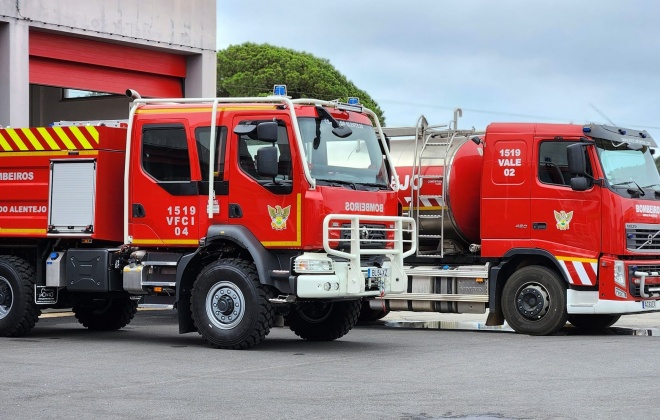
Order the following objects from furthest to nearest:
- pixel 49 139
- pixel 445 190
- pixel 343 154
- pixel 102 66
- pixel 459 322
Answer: pixel 102 66
pixel 459 322
pixel 445 190
pixel 49 139
pixel 343 154

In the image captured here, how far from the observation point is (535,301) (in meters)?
16.7

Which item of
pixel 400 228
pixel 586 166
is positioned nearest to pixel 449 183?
pixel 586 166

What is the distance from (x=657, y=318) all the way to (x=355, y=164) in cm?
995

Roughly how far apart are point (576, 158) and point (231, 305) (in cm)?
536

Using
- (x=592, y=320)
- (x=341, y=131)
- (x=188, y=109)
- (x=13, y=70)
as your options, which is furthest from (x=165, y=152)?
(x=13, y=70)

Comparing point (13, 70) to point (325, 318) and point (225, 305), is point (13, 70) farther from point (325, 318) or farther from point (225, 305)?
point (225, 305)

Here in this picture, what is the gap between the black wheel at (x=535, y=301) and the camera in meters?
16.5

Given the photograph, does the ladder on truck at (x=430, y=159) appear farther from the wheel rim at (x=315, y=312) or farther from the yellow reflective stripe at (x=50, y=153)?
the yellow reflective stripe at (x=50, y=153)

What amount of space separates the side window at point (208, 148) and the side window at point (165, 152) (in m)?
0.20

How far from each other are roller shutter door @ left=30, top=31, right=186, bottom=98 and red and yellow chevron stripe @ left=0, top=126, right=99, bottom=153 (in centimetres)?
707

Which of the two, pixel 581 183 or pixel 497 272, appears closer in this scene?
pixel 581 183

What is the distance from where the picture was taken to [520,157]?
16.7 meters

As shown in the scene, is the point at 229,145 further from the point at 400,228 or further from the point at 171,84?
the point at 171,84

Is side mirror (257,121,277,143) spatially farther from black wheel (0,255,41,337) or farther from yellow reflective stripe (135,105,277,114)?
black wheel (0,255,41,337)
